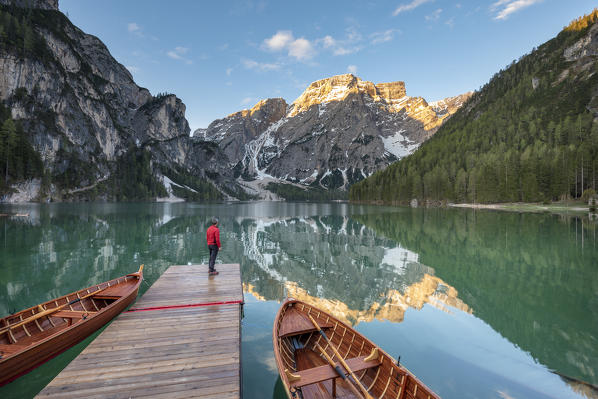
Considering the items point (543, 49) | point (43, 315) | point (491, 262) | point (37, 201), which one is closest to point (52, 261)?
point (43, 315)

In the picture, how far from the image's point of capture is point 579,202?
7562 cm

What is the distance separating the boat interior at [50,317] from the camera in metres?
7.58

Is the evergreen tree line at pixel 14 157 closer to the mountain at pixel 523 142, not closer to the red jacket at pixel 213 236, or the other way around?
the red jacket at pixel 213 236

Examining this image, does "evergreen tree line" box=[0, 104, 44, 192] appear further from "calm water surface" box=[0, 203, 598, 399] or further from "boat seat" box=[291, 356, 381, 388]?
"boat seat" box=[291, 356, 381, 388]

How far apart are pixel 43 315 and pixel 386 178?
5434 inches

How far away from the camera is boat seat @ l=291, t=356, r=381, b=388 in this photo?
5.64 meters

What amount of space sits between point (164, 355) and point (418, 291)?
1330cm

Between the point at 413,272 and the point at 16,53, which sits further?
the point at 16,53

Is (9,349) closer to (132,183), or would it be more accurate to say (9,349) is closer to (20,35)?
(132,183)

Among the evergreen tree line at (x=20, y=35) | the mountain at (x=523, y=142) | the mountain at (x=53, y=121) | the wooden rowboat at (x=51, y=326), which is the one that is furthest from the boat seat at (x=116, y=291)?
the evergreen tree line at (x=20, y=35)

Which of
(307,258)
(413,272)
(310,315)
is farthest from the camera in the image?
(307,258)

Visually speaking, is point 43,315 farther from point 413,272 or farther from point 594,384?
point 413,272

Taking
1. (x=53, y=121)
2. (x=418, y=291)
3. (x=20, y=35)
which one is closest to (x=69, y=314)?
(x=418, y=291)

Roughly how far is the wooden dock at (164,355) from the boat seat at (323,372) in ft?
4.15
